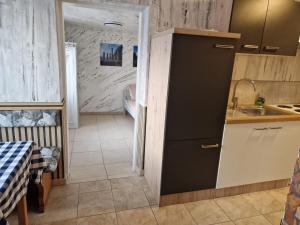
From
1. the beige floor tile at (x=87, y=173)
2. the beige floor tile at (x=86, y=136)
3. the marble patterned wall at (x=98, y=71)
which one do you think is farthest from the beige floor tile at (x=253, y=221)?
the marble patterned wall at (x=98, y=71)

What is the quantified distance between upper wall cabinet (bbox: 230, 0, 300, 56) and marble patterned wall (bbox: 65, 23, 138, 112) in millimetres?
3648

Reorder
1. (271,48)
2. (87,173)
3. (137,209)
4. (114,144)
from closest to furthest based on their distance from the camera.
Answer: (137,209) < (271,48) < (87,173) < (114,144)

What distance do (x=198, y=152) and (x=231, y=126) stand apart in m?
0.42

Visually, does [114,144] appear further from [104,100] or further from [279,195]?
[279,195]

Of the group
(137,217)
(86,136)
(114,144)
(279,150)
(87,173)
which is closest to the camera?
(137,217)

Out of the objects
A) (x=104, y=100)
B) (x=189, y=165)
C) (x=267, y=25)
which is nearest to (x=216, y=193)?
(x=189, y=165)

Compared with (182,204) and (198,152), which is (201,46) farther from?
(182,204)

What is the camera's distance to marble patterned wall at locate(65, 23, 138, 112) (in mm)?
5098

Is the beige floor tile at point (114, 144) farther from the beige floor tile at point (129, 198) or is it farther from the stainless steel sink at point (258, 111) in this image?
the stainless steel sink at point (258, 111)

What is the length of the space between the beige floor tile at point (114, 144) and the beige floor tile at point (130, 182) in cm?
96

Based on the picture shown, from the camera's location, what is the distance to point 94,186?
8.16 ft

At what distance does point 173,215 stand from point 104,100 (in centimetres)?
398

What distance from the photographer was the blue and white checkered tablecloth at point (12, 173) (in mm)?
1160

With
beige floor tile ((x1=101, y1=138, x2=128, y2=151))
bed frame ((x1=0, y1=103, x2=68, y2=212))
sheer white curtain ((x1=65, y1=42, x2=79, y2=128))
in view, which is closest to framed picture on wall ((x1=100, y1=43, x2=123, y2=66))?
sheer white curtain ((x1=65, y1=42, x2=79, y2=128))
